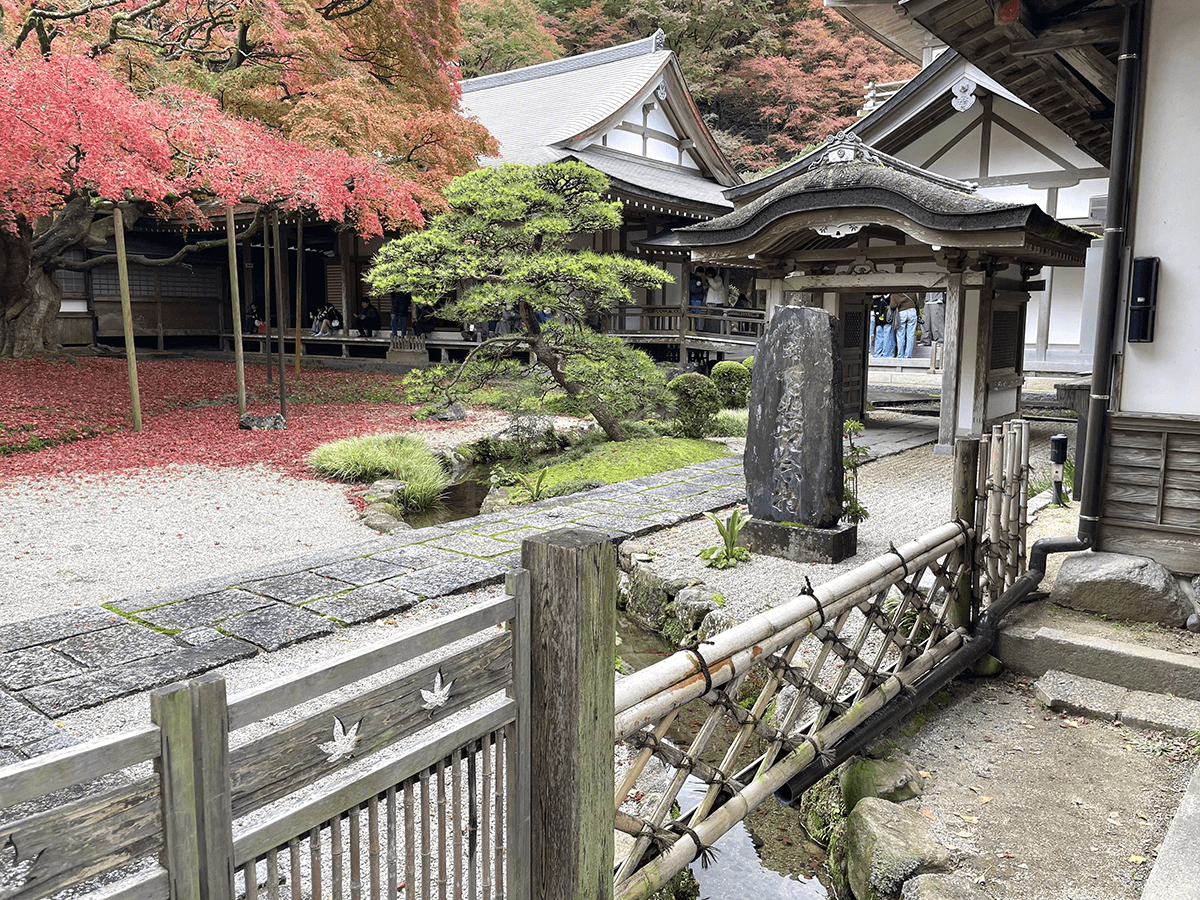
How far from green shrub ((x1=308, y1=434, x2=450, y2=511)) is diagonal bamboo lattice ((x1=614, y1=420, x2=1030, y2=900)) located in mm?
4954

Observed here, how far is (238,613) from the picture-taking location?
15.7 feet

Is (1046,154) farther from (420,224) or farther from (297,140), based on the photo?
(297,140)

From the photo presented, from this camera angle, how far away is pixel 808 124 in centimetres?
2795

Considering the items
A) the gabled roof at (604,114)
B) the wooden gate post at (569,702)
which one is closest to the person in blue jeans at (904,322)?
the gabled roof at (604,114)

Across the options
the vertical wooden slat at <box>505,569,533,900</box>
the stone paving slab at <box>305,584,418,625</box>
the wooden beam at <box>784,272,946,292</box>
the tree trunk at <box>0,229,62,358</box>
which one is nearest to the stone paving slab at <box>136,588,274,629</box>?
the stone paving slab at <box>305,584,418,625</box>

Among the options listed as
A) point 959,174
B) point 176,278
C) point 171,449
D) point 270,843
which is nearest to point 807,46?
point 959,174

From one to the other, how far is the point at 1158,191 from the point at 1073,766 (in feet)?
10.4

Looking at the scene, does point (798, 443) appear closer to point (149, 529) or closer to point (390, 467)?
point (390, 467)

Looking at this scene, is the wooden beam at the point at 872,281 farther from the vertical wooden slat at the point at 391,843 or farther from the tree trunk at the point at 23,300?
the tree trunk at the point at 23,300

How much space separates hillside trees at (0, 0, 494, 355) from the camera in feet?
30.2

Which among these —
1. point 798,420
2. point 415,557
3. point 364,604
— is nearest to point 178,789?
point 364,604

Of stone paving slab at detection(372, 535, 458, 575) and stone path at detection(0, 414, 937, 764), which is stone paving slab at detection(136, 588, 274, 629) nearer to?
stone path at detection(0, 414, 937, 764)

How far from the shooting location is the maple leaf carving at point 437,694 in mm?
1738

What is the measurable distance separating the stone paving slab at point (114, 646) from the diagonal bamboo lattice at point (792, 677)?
8.23 feet
